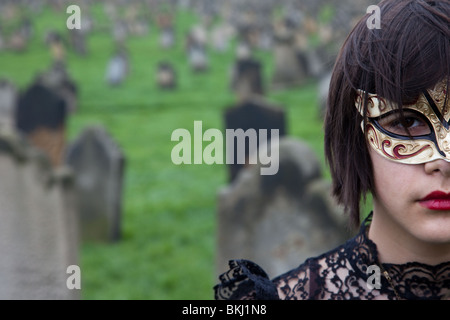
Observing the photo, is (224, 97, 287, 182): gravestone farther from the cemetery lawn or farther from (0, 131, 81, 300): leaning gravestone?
(0, 131, 81, 300): leaning gravestone

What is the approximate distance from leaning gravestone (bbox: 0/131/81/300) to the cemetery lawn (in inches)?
68.8

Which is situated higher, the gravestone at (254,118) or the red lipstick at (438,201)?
the gravestone at (254,118)

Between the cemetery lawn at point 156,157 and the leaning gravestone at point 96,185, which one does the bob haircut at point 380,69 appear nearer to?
the cemetery lawn at point 156,157

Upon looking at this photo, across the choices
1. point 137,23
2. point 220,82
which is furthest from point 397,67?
point 137,23

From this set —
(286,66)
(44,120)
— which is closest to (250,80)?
(286,66)

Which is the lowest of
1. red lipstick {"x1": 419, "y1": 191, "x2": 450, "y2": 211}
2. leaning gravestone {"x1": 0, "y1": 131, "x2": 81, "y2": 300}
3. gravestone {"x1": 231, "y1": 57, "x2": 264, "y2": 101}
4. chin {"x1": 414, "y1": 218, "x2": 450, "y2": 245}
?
chin {"x1": 414, "y1": 218, "x2": 450, "y2": 245}

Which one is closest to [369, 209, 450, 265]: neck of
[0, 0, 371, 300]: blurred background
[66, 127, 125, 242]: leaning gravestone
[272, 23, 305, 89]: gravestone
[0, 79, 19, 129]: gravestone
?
[0, 0, 371, 300]: blurred background

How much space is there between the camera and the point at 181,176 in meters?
10.5

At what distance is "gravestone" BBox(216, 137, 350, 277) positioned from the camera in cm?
476

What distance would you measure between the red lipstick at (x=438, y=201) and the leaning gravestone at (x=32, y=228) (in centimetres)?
282

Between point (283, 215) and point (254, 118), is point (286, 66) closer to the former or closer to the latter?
point (254, 118)

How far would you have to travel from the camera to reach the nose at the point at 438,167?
172 centimetres

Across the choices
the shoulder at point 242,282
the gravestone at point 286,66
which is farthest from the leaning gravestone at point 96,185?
the gravestone at point 286,66

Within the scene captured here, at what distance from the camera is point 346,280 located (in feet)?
6.36
